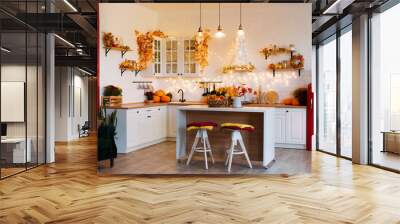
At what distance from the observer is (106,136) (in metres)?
5.82

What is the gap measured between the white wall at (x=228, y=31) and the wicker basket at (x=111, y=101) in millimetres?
330

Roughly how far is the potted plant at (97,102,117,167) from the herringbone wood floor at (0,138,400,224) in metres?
0.37

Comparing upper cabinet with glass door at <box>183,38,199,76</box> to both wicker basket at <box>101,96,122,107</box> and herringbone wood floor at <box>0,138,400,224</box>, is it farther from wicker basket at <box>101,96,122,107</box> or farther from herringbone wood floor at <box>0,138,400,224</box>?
herringbone wood floor at <box>0,138,400,224</box>

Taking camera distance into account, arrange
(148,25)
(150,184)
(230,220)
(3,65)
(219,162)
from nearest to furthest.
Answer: (230,220)
(150,184)
(3,65)
(219,162)
(148,25)

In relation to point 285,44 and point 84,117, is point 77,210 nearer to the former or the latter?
point 285,44

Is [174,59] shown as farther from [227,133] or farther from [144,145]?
[227,133]

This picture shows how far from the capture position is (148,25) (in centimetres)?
743

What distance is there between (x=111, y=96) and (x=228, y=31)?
2809 mm

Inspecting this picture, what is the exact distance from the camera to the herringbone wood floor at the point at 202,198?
12.4 feet

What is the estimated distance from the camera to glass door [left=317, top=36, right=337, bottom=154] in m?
8.44

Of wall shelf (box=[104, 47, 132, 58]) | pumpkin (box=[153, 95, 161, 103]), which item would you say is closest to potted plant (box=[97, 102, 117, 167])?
wall shelf (box=[104, 47, 132, 58])

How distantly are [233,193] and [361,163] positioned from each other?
3279 mm

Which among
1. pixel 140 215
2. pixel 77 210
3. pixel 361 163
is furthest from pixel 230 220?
pixel 361 163

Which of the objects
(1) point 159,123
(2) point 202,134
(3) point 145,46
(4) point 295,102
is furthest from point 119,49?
(4) point 295,102
